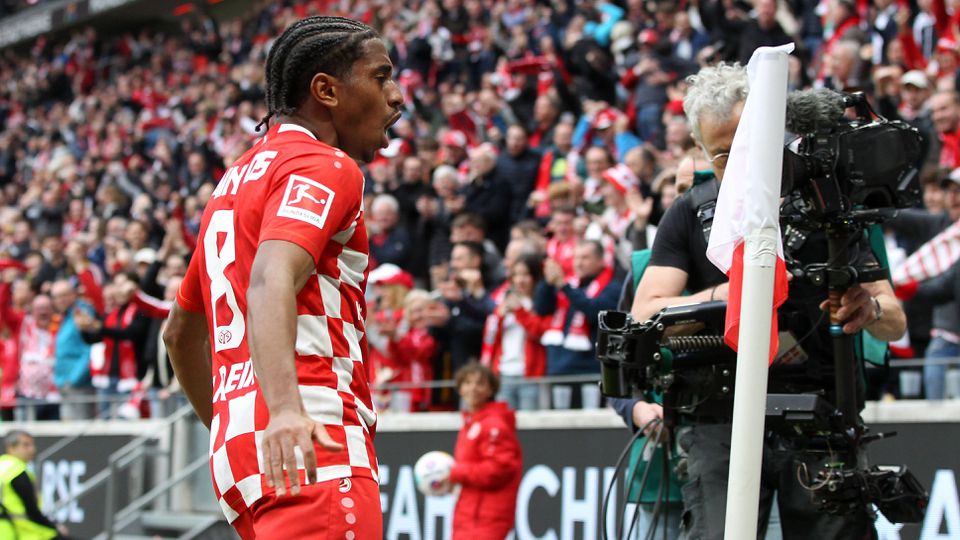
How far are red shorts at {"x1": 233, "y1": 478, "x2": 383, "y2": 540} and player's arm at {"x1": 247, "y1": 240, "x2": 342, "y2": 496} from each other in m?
0.12

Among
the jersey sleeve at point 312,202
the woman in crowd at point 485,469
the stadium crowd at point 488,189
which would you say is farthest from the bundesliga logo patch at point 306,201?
the woman in crowd at point 485,469

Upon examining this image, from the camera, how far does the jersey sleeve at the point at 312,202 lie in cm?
295

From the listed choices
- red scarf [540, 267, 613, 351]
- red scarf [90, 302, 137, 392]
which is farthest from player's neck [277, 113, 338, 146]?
red scarf [90, 302, 137, 392]

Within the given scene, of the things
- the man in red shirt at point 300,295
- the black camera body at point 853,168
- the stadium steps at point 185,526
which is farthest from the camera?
the stadium steps at point 185,526

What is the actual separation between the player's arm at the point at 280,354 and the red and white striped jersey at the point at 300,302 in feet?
0.19

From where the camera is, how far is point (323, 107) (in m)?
3.29

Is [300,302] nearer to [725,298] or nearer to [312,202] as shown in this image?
[312,202]

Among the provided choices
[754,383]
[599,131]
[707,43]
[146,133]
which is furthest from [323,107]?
[146,133]

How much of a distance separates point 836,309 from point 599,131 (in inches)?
332

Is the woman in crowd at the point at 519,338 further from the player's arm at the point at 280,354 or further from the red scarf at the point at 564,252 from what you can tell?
the player's arm at the point at 280,354

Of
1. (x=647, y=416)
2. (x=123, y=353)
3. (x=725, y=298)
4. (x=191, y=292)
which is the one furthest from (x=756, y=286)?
(x=123, y=353)

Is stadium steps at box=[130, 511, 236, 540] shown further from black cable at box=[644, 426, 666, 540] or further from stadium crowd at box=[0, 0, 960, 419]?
black cable at box=[644, 426, 666, 540]

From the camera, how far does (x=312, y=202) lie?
117 inches

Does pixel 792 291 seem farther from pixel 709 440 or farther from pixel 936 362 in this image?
pixel 936 362
